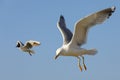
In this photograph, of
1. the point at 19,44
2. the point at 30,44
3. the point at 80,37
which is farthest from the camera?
the point at 19,44

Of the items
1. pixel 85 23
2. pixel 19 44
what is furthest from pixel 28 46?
pixel 85 23

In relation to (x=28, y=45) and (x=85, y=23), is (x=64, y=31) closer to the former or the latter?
(x=85, y=23)

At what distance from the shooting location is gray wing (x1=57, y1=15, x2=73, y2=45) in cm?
1867

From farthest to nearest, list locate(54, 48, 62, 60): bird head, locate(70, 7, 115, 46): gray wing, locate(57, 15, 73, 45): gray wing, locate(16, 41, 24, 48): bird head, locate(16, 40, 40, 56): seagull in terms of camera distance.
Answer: locate(16, 41, 24, 48): bird head < locate(16, 40, 40, 56): seagull < locate(57, 15, 73, 45): gray wing < locate(54, 48, 62, 60): bird head < locate(70, 7, 115, 46): gray wing

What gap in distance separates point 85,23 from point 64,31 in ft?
9.52

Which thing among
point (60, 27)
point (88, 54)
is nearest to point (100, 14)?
point (88, 54)

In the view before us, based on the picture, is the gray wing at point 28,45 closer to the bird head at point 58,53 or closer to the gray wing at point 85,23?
the bird head at point 58,53

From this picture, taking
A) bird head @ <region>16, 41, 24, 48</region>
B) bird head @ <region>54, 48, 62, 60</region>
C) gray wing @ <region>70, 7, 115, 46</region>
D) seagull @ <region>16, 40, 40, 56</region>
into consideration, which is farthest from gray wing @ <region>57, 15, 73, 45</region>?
bird head @ <region>16, 41, 24, 48</region>

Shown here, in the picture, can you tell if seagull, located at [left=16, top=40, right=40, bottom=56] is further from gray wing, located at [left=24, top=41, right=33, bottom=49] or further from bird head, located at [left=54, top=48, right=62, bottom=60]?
bird head, located at [left=54, top=48, right=62, bottom=60]

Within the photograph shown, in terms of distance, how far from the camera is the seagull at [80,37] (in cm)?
1625

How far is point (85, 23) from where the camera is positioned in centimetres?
1686

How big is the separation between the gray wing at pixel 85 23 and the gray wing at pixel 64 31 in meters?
0.82

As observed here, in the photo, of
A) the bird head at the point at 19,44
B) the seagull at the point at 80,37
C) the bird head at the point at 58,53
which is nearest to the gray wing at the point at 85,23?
the seagull at the point at 80,37

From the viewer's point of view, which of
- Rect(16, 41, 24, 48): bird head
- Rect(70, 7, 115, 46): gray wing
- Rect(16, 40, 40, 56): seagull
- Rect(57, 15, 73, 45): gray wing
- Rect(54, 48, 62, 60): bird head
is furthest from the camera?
Rect(16, 41, 24, 48): bird head
